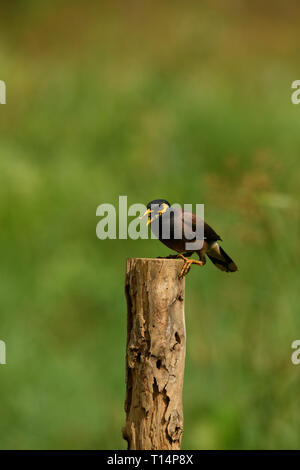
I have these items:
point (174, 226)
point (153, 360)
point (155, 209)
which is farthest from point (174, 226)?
point (153, 360)

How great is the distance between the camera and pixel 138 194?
9.41 meters

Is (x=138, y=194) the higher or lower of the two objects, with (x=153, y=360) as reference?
higher

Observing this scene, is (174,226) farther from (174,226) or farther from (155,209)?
(155,209)

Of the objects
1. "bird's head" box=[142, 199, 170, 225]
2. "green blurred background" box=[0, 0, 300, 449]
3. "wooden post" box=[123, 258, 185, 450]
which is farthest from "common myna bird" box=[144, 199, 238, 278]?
"green blurred background" box=[0, 0, 300, 449]

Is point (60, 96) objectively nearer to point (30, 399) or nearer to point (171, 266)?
point (30, 399)

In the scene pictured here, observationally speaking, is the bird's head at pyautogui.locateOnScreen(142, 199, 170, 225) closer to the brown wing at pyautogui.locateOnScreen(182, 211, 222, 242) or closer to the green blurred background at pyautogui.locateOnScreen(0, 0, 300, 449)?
the brown wing at pyautogui.locateOnScreen(182, 211, 222, 242)

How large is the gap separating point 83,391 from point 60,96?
5.23 meters

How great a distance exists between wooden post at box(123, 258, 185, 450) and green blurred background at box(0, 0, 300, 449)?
74.5 inches

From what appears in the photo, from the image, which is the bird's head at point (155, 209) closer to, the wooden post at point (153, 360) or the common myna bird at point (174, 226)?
the common myna bird at point (174, 226)

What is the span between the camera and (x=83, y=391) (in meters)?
7.31

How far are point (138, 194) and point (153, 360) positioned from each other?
6.48 m

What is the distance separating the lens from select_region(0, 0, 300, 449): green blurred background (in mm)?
5945
